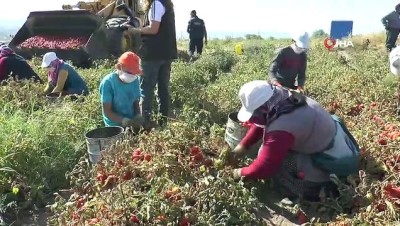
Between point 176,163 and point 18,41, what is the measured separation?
29.0 feet

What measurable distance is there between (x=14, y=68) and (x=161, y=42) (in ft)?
7.70

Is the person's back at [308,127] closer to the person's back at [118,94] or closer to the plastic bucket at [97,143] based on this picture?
the plastic bucket at [97,143]

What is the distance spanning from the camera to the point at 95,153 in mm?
3498

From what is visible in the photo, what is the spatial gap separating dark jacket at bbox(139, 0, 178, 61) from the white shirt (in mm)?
77

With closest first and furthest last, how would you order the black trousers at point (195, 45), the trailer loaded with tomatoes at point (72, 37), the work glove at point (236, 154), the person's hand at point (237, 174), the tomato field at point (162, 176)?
the tomato field at point (162, 176) < the person's hand at point (237, 174) < the work glove at point (236, 154) < the trailer loaded with tomatoes at point (72, 37) < the black trousers at point (195, 45)

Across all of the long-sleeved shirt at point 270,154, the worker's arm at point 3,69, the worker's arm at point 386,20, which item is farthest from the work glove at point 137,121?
the worker's arm at point 386,20

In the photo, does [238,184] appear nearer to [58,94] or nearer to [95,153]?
[95,153]

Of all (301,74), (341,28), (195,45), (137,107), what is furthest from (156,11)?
(341,28)

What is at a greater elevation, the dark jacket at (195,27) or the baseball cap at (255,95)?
the baseball cap at (255,95)

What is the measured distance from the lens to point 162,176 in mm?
2773

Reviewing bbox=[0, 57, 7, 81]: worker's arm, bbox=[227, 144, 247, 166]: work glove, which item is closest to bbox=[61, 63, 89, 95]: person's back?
bbox=[0, 57, 7, 81]: worker's arm

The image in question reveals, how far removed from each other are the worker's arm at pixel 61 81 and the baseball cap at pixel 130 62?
5.03ft

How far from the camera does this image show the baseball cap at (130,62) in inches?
159

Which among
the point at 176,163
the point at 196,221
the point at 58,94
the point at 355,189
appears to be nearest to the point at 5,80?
the point at 58,94
